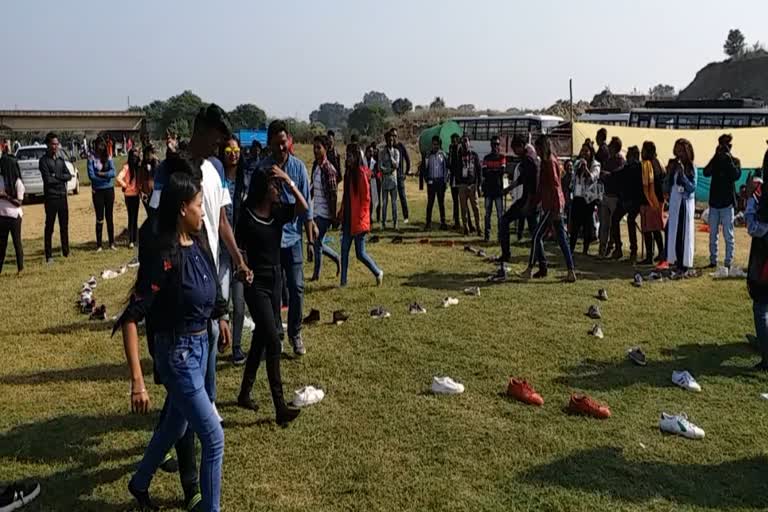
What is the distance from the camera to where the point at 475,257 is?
11.3 m

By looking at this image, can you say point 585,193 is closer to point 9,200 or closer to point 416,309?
point 416,309

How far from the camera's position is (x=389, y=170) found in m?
14.7

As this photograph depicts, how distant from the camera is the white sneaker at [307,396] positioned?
520cm

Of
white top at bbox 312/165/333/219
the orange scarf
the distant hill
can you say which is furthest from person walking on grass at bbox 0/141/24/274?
the distant hill

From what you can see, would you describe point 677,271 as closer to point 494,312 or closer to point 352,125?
point 494,312

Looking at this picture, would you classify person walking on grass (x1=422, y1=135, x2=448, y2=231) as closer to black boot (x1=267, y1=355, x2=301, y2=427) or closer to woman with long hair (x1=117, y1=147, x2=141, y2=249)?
woman with long hair (x1=117, y1=147, x2=141, y2=249)

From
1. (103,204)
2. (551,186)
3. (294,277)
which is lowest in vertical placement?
(294,277)

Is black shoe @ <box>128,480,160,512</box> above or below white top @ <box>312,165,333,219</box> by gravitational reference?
below

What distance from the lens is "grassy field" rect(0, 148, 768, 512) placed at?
3.98 m

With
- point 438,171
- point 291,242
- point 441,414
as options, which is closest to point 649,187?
Result: point 438,171

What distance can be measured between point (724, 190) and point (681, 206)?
74 cm

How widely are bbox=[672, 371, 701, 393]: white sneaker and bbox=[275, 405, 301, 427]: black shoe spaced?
3.16 metres

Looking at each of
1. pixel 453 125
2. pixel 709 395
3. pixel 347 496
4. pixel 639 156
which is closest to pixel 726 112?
pixel 453 125

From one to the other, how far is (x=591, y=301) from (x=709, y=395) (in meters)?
2.97
